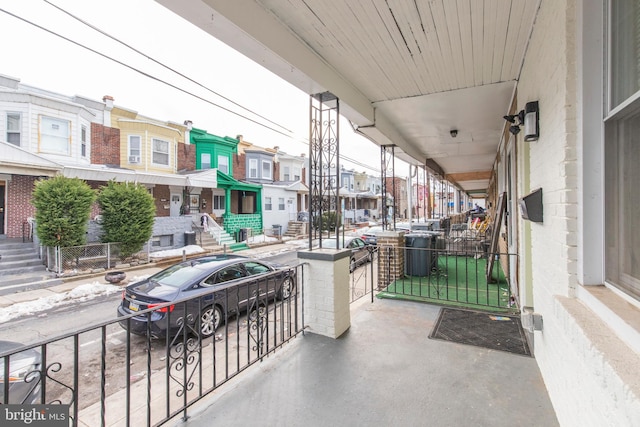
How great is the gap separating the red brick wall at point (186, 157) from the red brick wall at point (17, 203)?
6.88 meters

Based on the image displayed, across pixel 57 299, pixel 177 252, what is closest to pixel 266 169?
pixel 177 252

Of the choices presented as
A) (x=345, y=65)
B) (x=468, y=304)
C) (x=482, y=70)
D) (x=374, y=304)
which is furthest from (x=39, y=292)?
(x=482, y=70)

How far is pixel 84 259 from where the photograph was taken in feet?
31.4

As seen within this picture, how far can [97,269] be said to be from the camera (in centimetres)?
970

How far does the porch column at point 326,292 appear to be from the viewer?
3.56m

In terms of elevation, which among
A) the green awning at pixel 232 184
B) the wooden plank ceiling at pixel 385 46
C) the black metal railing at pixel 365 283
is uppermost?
the green awning at pixel 232 184

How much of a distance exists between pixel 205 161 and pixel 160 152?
2939 millimetres

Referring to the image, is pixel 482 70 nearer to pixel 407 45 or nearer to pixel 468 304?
pixel 407 45

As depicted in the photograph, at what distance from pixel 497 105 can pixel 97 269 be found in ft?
37.9

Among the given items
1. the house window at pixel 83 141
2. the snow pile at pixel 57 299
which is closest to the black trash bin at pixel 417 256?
the snow pile at pixel 57 299

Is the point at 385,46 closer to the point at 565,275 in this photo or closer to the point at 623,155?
the point at 623,155

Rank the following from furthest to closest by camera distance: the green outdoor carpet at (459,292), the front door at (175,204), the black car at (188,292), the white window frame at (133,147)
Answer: the front door at (175,204) < the white window frame at (133,147) < the green outdoor carpet at (459,292) < the black car at (188,292)

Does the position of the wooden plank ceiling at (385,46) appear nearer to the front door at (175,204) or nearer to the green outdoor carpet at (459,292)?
the green outdoor carpet at (459,292)

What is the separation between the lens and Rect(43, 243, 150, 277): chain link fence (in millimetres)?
9086
